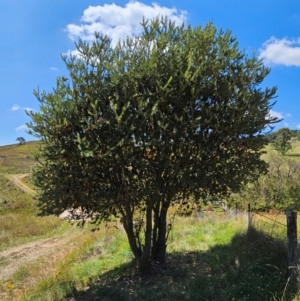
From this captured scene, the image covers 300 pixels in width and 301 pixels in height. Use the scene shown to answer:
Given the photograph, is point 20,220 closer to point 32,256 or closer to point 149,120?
point 32,256

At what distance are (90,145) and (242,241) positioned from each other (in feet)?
17.3

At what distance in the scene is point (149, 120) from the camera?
7148mm

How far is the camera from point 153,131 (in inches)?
283

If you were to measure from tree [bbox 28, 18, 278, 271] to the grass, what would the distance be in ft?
6.39

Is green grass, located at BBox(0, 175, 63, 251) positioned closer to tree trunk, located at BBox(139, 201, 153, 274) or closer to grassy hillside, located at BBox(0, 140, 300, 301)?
grassy hillside, located at BBox(0, 140, 300, 301)

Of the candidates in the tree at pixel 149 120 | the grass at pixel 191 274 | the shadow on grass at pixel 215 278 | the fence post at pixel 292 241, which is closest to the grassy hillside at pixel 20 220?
the tree at pixel 149 120

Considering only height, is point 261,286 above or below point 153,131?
below

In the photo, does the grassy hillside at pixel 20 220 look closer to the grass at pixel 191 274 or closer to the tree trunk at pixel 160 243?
the grass at pixel 191 274

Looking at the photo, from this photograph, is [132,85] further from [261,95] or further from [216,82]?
[261,95]

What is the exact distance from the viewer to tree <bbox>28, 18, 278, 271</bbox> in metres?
6.97

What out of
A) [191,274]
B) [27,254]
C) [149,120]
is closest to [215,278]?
[191,274]

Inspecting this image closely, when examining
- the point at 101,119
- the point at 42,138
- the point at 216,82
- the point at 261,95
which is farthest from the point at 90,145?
the point at 261,95

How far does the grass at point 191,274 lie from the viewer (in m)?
6.69

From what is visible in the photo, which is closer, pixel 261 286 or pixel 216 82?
pixel 261 286
